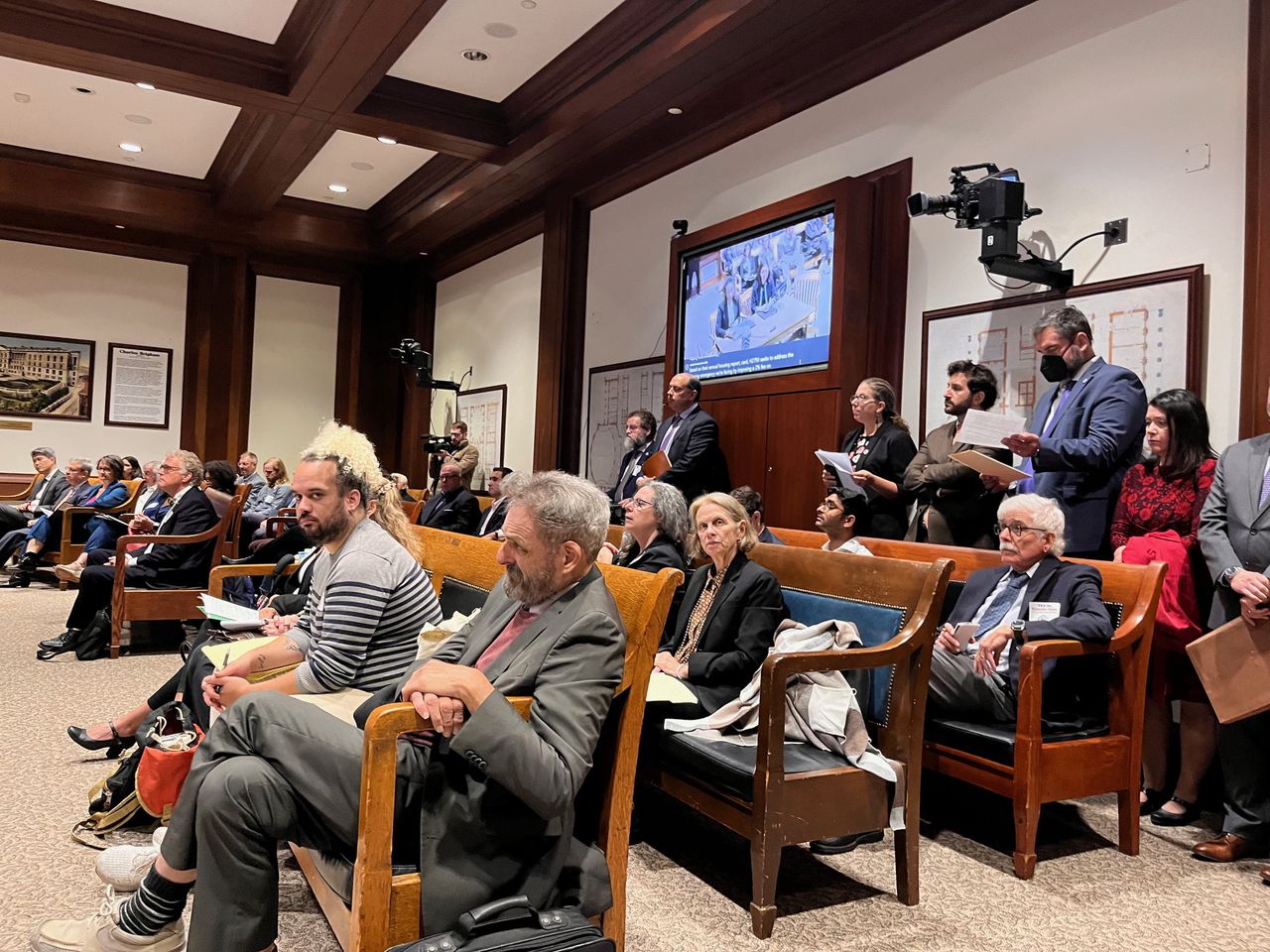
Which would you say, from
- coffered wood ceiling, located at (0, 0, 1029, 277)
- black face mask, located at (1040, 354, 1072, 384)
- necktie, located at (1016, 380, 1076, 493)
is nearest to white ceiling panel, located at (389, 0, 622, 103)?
coffered wood ceiling, located at (0, 0, 1029, 277)

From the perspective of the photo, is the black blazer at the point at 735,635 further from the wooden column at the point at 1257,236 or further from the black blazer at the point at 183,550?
the black blazer at the point at 183,550

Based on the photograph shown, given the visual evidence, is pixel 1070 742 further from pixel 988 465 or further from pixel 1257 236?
pixel 1257 236

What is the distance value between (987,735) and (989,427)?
135 cm

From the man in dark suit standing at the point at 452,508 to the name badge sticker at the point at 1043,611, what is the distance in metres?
4.86

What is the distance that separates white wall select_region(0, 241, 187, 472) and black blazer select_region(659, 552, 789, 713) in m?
9.57

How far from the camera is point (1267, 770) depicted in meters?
2.94

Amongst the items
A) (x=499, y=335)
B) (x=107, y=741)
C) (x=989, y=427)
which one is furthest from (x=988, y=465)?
(x=499, y=335)

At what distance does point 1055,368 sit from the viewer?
4.02 meters

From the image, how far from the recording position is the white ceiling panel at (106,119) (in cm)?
763

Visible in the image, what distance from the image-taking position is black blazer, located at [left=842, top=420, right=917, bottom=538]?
4629 millimetres

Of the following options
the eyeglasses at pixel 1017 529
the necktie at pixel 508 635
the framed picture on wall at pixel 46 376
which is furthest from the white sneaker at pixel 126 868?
the framed picture on wall at pixel 46 376

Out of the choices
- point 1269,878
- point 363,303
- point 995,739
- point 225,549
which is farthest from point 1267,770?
point 363,303

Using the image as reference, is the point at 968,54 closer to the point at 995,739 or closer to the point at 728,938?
the point at 995,739

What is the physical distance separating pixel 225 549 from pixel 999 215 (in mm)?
4888
